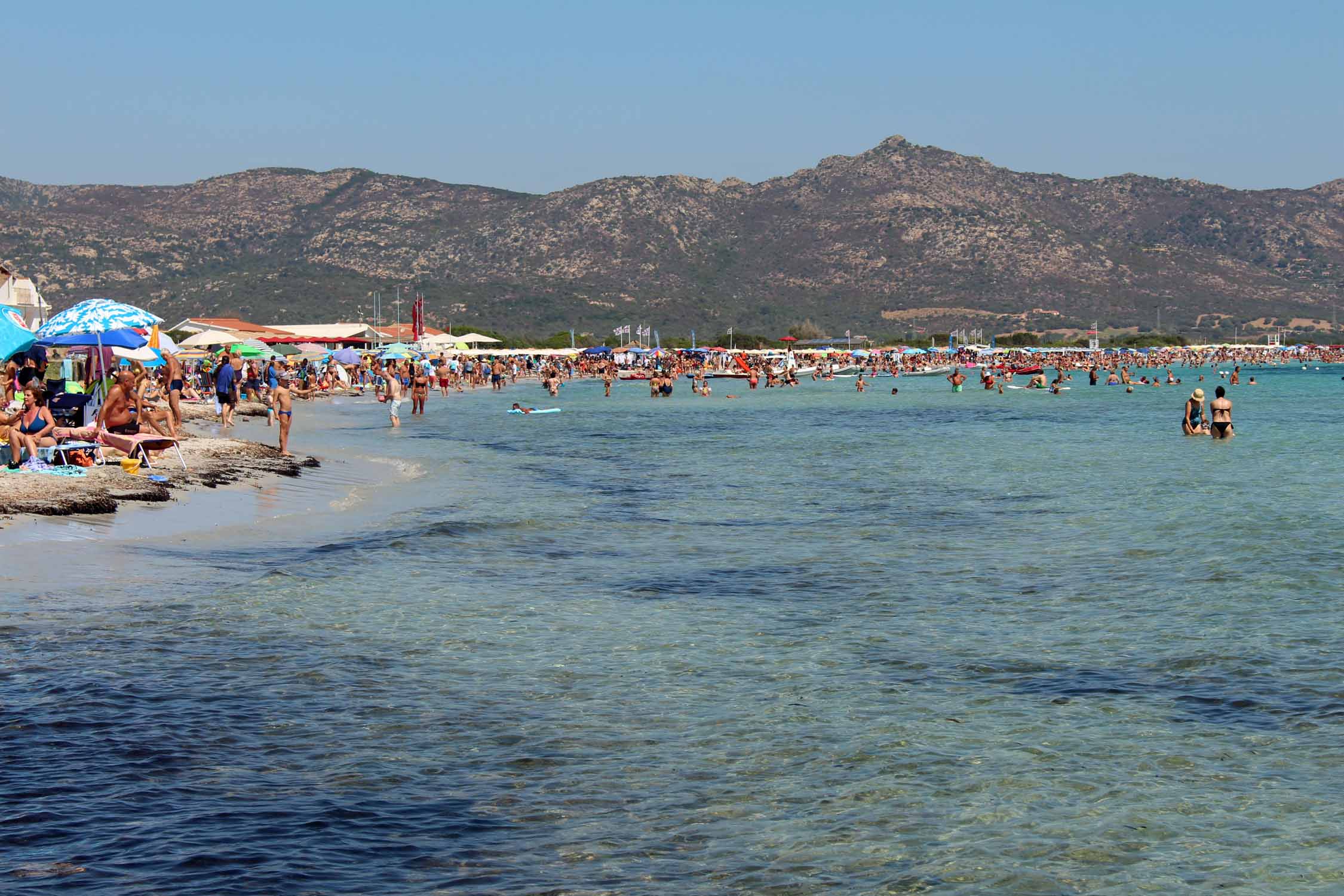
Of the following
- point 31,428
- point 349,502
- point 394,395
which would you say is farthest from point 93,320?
point 394,395

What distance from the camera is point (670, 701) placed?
26.9 ft

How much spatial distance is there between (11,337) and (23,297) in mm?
22624

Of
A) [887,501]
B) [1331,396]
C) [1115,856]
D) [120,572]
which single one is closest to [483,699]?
[1115,856]

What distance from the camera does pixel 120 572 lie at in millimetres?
11992

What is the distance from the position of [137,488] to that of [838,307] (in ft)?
566

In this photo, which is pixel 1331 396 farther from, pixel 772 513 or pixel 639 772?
pixel 639 772

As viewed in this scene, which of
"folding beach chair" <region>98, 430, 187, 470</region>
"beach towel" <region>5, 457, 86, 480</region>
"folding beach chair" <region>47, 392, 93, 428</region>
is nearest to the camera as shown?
"beach towel" <region>5, 457, 86, 480</region>

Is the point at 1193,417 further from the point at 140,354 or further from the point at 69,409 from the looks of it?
the point at 69,409

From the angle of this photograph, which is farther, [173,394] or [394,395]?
[394,395]

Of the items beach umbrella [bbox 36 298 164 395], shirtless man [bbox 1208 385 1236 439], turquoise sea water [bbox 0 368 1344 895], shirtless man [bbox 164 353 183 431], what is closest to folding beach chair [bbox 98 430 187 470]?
beach umbrella [bbox 36 298 164 395]

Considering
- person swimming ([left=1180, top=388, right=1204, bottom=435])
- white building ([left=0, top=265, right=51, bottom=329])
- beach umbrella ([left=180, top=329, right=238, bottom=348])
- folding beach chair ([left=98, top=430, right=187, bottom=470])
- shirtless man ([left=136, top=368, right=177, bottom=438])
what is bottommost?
person swimming ([left=1180, top=388, right=1204, bottom=435])

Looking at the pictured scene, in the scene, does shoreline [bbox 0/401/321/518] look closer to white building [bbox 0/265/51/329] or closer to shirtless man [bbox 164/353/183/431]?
shirtless man [bbox 164/353/183/431]

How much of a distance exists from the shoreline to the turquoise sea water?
0.59m

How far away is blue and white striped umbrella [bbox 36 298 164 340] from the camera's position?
18812 mm
